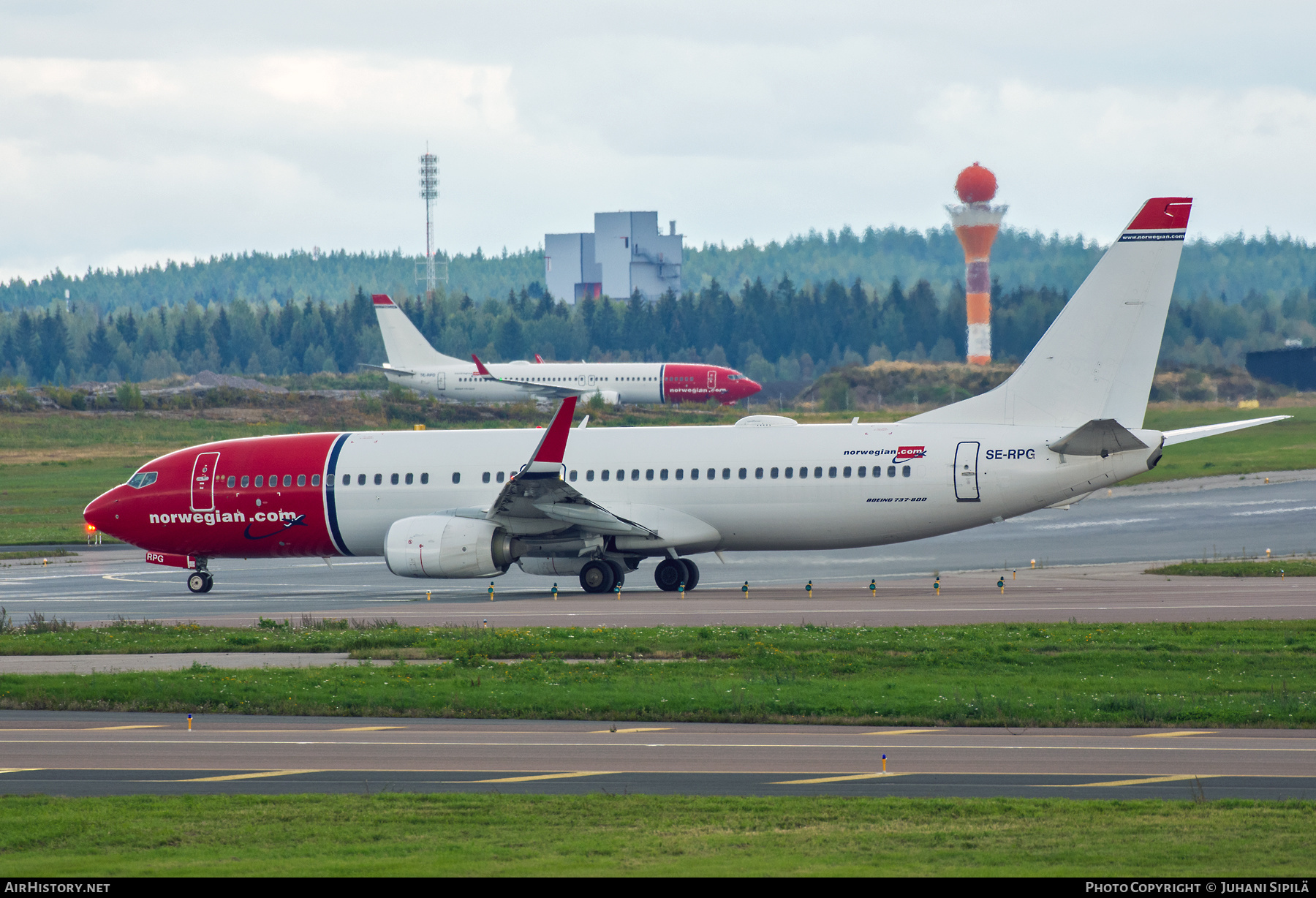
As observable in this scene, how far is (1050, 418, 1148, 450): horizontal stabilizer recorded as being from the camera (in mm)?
30422

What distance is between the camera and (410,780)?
1498 cm

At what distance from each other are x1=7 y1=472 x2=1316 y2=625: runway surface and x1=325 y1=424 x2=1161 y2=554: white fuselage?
61.9 inches

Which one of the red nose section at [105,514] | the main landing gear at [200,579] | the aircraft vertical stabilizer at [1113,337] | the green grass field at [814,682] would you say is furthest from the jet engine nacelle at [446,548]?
the aircraft vertical stabilizer at [1113,337]

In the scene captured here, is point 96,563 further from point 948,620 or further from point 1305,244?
point 1305,244

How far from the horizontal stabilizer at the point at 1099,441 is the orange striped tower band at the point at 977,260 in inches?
3082

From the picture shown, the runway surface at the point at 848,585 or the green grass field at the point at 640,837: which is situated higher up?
the green grass field at the point at 640,837

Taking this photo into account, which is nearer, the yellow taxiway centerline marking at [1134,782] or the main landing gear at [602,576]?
the yellow taxiway centerline marking at [1134,782]

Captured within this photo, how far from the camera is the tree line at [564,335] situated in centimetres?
14312

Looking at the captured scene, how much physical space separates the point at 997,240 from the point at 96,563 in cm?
9820

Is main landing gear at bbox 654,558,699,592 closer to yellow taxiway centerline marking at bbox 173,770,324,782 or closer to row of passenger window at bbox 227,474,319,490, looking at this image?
row of passenger window at bbox 227,474,319,490

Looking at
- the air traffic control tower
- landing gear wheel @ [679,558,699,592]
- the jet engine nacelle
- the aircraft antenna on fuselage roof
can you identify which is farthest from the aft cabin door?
the air traffic control tower

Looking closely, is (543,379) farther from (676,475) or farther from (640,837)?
(640,837)

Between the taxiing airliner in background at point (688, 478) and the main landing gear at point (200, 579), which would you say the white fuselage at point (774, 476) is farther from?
the main landing gear at point (200, 579)
